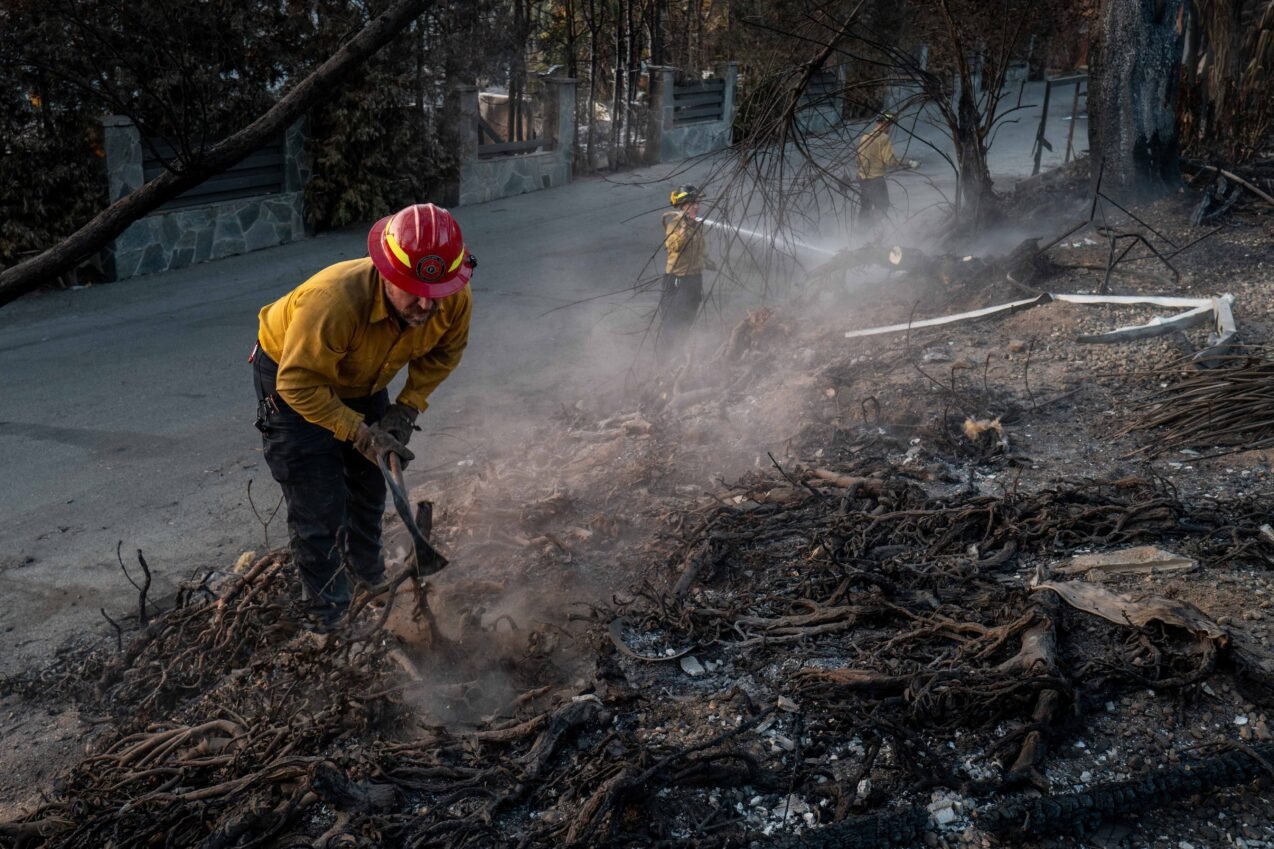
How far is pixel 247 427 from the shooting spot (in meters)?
7.89

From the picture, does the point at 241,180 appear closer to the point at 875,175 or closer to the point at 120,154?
the point at 120,154

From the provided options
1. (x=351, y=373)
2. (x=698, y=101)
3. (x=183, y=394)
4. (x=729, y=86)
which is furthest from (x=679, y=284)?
(x=729, y=86)

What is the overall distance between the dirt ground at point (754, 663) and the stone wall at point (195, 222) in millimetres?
7328

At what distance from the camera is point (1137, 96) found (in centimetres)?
974

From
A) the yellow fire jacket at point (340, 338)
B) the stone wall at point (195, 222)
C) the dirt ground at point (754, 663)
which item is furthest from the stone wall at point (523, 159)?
the yellow fire jacket at point (340, 338)

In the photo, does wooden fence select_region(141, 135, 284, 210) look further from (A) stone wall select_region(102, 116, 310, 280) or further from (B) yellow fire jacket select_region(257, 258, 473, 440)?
(B) yellow fire jacket select_region(257, 258, 473, 440)

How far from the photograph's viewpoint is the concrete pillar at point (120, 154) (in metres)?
11.8

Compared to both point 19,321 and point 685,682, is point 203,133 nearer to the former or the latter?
point 685,682

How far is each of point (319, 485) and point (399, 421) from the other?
1.41 feet

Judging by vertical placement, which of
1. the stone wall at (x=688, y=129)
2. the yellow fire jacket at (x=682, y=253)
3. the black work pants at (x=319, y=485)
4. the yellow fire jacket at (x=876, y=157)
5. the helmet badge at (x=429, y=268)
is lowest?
the black work pants at (x=319, y=485)

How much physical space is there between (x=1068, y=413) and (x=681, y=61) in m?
17.7

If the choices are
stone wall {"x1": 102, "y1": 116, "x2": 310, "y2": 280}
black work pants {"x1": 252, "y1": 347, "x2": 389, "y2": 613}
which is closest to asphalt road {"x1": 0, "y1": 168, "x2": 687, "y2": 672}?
stone wall {"x1": 102, "y1": 116, "x2": 310, "y2": 280}

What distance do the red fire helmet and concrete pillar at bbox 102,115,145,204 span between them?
355 inches

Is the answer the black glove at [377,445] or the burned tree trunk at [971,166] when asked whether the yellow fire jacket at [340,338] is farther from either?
the burned tree trunk at [971,166]
